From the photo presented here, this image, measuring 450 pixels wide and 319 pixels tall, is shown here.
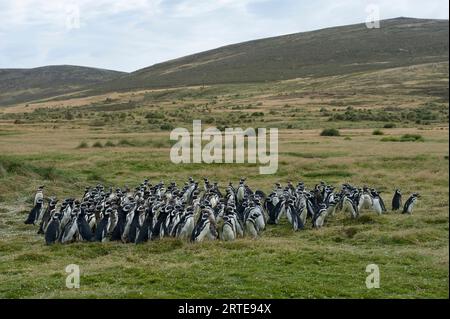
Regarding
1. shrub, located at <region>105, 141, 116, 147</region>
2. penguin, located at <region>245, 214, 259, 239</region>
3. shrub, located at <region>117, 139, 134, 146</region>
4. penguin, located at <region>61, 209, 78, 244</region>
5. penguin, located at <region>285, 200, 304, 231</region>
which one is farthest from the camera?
shrub, located at <region>117, 139, 134, 146</region>

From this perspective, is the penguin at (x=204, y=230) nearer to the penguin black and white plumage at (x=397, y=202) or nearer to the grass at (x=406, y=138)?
the penguin black and white plumage at (x=397, y=202)

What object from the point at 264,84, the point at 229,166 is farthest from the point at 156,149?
the point at 264,84

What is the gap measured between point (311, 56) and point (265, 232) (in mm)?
126724

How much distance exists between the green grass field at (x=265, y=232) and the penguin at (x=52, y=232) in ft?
1.38

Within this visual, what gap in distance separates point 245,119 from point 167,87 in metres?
72.9

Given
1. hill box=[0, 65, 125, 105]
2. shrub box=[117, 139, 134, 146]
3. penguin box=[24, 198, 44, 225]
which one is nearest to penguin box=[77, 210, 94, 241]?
penguin box=[24, 198, 44, 225]

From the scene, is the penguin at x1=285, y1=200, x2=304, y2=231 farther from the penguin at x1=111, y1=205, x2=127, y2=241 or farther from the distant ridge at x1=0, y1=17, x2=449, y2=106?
the distant ridge at x1=0, y1=17, x2=449, y2=106

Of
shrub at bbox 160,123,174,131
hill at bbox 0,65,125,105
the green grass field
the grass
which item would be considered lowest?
the green grass field

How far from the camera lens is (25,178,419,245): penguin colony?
15812 mm

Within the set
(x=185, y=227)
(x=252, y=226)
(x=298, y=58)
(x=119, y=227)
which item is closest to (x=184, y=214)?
(x=185, y=227)

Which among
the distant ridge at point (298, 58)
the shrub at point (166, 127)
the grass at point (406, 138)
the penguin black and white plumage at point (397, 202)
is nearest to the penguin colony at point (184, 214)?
the penguin black and white plumage at point (397, 202)

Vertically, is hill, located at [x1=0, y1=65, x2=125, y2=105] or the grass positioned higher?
hill, located at [x1=0, y1=65, x2=125, y2=105]

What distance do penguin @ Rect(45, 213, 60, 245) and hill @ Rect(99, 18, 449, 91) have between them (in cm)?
10520

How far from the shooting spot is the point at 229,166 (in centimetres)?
3186
